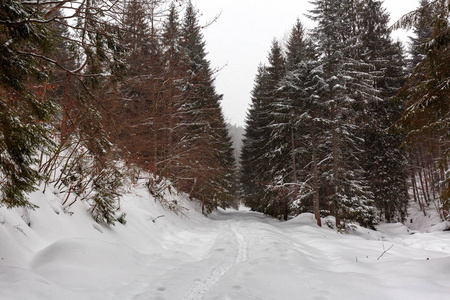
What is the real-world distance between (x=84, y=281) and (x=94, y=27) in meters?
3.98

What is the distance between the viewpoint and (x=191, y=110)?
17141mm

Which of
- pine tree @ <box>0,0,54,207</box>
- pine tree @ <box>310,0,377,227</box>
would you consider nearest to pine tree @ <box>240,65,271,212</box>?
pine tree @ <box>310,0,377,227</box>

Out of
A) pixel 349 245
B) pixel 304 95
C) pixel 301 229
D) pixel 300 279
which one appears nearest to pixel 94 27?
pixel 300 279

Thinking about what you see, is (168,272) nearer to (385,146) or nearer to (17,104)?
(17,104)

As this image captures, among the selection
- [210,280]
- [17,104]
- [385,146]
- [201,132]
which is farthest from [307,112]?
[17,104]

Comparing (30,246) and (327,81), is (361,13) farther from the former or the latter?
(30,246)

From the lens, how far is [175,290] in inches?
165

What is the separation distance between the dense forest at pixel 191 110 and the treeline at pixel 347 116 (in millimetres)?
70

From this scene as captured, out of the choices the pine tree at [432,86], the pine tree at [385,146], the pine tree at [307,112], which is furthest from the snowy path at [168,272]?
the pine tree at [385,146]

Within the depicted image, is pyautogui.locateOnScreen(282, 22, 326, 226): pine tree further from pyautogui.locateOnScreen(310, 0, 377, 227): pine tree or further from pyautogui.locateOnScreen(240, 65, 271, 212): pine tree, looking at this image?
pyautogui.locateOnScreen(240, 65, 271, 212): pine tree

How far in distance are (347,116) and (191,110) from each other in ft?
32.8

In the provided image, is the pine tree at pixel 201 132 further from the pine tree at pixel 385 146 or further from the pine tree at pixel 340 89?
the pine tree at pixel 385 146

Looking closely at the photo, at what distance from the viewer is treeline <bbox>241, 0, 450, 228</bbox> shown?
5.83 meters

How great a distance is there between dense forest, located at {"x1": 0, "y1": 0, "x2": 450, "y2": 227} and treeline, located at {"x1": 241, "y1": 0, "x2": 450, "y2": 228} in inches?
2.8
